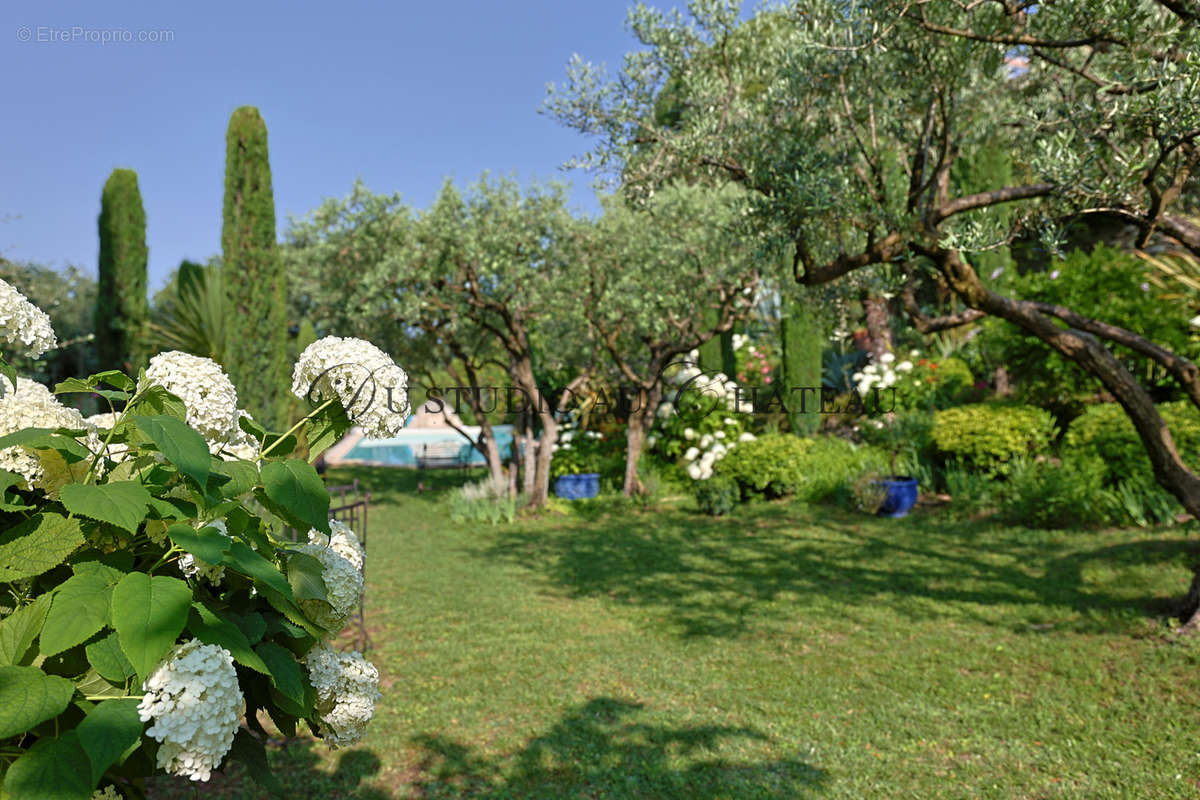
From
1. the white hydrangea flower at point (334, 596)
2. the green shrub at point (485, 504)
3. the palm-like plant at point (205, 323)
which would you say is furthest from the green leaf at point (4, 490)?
the green shrub at point (485, 504)

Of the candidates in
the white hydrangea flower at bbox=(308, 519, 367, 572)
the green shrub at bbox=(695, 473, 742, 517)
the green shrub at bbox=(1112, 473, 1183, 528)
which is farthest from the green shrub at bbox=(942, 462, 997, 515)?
the white hydrangea flower at bbox=(308, 519, 367, 572)

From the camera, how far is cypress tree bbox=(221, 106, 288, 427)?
428 inches

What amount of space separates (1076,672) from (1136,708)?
1.87ft

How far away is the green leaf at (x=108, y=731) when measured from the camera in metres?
0.99

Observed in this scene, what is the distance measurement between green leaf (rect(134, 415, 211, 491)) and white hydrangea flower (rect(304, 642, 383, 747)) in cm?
48

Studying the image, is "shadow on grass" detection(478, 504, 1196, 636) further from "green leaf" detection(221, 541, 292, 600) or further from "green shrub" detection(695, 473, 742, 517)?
"green leaf" detection(221, 541, 292, 600)

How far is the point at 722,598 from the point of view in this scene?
7406mm

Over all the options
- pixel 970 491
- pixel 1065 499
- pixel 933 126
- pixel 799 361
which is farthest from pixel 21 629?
A: pixel 799 361

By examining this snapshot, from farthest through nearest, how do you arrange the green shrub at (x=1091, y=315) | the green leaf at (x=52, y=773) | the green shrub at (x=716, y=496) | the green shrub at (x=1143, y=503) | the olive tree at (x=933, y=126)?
the green shrub at (x=716, y=496) → the green shrub at (x=1091, y=315) → the green shrub at (x=1143, y=503) → the olive tree at (x=933, y=126) → the green leaf at (x=52, y=773)

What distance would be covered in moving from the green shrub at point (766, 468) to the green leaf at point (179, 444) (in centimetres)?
1182

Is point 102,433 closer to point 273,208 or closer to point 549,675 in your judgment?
point 549,675

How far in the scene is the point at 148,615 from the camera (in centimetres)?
109

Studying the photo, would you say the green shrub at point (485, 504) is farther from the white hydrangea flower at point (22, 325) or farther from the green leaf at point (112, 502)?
the green leaf at point (112, 502)

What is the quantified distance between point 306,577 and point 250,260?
1096cm
